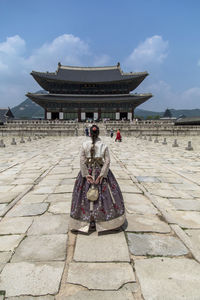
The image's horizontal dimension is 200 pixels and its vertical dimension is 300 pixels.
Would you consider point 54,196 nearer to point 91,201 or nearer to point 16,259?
point 91,201

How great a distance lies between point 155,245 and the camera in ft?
6.86

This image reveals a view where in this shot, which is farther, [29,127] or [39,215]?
[29,127]

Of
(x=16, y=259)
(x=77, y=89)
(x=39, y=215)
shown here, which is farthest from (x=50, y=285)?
(x=77, y=89)

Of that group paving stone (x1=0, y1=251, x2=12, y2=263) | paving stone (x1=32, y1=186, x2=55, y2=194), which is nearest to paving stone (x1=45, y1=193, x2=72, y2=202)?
paving stone (x1=32, y1=186, x2=55, y2=194)

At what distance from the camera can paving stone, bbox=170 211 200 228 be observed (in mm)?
2579

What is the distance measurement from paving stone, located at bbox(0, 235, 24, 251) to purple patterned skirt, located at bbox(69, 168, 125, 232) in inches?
24.8

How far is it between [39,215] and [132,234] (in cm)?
143

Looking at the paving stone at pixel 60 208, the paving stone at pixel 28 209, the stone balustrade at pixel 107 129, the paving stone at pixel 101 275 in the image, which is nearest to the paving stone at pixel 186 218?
the paving stone at pixel 101 275

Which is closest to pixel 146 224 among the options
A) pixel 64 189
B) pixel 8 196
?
pixel 64 189

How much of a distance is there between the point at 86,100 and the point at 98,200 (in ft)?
96.2

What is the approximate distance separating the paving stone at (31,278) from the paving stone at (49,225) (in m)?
0.58

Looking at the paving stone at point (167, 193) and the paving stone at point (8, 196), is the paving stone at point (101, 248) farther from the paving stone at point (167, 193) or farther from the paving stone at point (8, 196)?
the paving stone at point (8, 196)

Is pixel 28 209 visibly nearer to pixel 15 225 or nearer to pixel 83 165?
pixel 15 225

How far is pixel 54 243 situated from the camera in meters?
2.13
